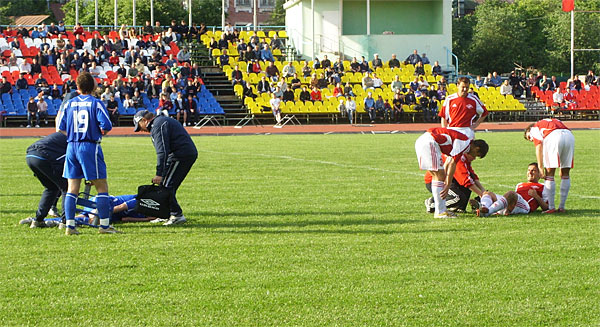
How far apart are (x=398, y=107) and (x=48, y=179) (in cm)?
3012

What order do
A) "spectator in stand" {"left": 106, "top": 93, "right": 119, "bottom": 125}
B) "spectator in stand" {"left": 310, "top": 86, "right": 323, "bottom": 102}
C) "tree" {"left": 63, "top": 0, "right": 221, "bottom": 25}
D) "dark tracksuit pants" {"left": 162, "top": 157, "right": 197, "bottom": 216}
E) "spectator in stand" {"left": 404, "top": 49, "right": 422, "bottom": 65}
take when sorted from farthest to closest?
"tree" {"left": 63, "top": 0, "right": 221, "bottom": 25} → "spectator in stand" {"left": 404, "top": 49, "right": 422, "bottom": 65} → "spectator in stand" {"left": 310, "top": 86, "right": 323, "bottom": 102} → "spectator in stand" {"left": 106, "top": 93, "right": 119, "bottom": 125} → "dark tracksuit pants" {"left": 162, "top": 157, "right": 197, "bottom": 216}

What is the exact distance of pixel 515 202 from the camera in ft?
34.3

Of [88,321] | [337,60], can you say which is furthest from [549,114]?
[88,321]

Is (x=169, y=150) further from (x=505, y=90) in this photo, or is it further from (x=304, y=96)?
(x=505, y=90)

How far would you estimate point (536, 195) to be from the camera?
34.7ft

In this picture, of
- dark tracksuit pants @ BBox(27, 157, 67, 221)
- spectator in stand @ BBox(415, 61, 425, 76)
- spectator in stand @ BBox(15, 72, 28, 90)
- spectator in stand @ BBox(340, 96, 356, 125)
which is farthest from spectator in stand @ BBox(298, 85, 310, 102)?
dark tracksuit pants @ BBox(27, 157, 67, 221)

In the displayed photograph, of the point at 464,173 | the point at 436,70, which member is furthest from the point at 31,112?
the point at 464,173

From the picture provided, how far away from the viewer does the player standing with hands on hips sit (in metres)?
9.78

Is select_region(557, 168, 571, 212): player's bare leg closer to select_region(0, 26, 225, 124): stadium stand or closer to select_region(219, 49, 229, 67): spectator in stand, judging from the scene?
select_region(0, 26, 225, 124): stadium stand

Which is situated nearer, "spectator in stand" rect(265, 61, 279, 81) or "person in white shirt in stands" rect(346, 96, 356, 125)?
"person in white shirt in stands" rect(346, 96, 356, 125)

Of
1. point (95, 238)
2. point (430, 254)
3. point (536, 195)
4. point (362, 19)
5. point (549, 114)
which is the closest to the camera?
point (430, 254)

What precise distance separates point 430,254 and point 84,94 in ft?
13.9

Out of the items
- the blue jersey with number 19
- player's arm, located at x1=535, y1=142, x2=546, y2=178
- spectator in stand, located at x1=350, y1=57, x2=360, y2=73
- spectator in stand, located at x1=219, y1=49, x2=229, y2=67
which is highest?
spectator in stand, located at x1=219, y1=49, x2=229, y2=67

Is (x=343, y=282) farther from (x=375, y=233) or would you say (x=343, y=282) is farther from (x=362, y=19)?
(x=362, y=19)
